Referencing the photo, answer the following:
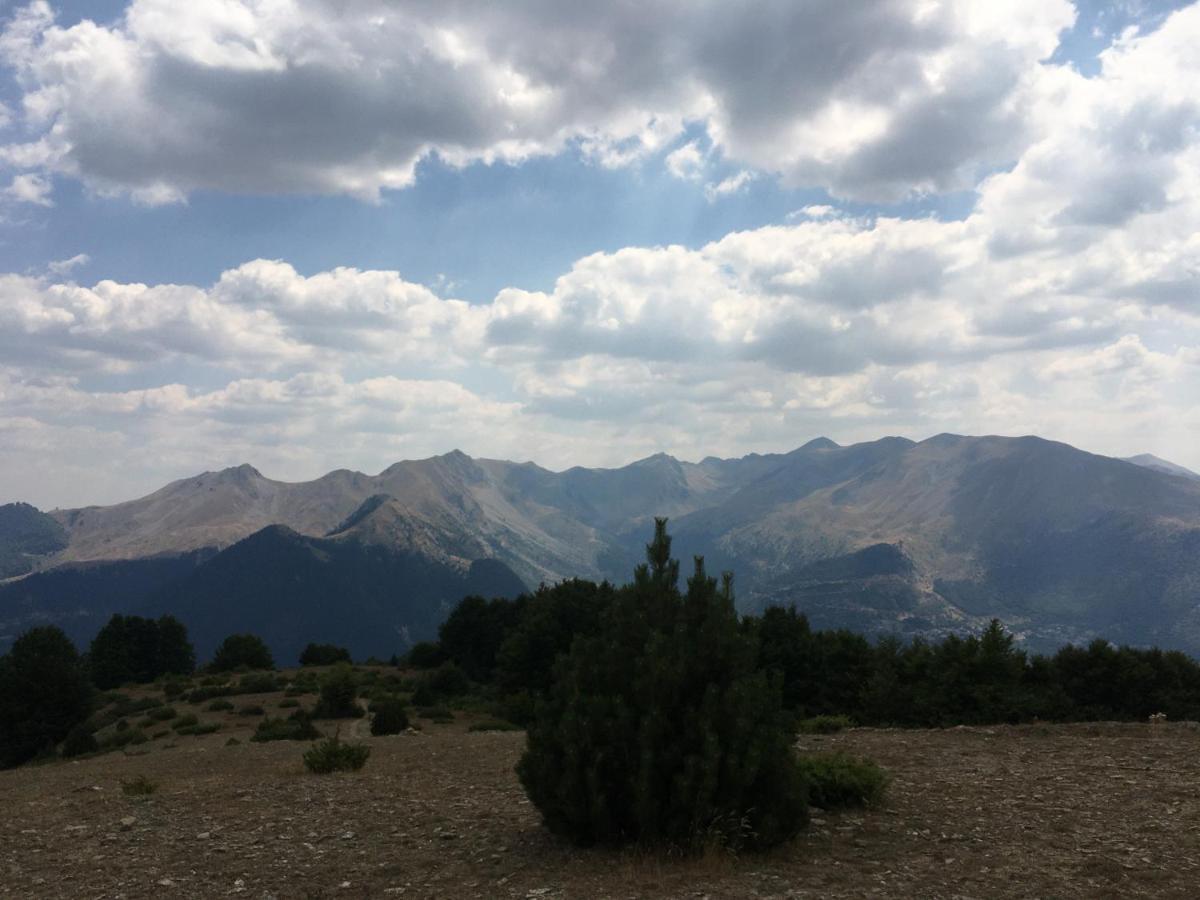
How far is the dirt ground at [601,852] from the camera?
29.5 ft

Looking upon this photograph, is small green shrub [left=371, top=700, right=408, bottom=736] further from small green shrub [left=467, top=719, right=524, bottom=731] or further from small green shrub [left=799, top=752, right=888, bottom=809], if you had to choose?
small green shrub [left=799, top=752, right=888, bottom=809]

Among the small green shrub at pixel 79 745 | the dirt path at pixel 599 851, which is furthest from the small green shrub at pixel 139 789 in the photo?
the small green shrub at pixel 79 745

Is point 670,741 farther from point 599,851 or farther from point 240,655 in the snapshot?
point 240,655

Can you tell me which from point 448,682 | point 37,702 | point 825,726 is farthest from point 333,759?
point 448,682

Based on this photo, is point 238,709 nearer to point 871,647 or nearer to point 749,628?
point 871,647

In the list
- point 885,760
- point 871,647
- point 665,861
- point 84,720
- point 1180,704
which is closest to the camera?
point 665,861

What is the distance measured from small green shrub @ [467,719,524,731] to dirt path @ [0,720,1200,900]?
15023mm

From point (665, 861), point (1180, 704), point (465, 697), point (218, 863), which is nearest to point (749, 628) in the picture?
point (665, 861)

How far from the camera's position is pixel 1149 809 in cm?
1135

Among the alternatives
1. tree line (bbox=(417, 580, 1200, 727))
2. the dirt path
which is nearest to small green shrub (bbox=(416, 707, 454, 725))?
tree line (bbox=(417, 580, 1200, 727))

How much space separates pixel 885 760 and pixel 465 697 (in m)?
36.0

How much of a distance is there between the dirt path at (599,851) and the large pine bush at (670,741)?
1.61 ft

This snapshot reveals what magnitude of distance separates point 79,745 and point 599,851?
1396 inches

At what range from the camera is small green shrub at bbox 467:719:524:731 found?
32.5 m
